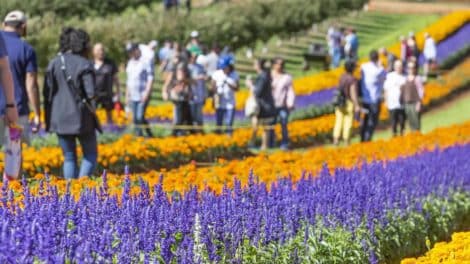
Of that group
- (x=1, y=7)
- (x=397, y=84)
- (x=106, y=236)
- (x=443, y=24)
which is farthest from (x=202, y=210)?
(x=443, y=24)

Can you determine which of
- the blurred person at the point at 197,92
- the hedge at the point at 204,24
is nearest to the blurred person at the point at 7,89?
the blurred person at the point at 197,92

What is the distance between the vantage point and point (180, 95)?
19359 mm

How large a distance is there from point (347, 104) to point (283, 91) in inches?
42.8

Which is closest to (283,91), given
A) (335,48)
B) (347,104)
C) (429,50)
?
(347,104)

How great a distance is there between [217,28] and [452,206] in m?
26.4

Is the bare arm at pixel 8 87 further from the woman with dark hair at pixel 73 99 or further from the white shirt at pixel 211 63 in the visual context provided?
the white shirt at pixel 211 63

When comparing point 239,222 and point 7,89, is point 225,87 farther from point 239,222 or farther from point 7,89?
point 239,222

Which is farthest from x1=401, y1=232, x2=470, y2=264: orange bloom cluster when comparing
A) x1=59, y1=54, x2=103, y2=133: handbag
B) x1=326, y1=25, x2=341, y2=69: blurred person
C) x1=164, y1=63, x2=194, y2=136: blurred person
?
x1=326, y1=25, x2=341, y2=69: blurred person

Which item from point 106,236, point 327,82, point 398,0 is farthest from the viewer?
point 398,0

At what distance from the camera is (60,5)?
125 feet

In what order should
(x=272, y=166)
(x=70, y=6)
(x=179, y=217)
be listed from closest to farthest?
(x=179, y=217)
(x=272, y=166)
(x=70, y=6)

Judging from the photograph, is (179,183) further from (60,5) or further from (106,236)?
(60,5)

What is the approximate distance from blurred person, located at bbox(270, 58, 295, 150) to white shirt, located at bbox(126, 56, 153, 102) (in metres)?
2.11

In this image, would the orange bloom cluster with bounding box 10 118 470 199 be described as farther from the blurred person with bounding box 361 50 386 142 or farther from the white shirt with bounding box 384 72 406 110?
the white shirt with bounding box 384 72 406 110
